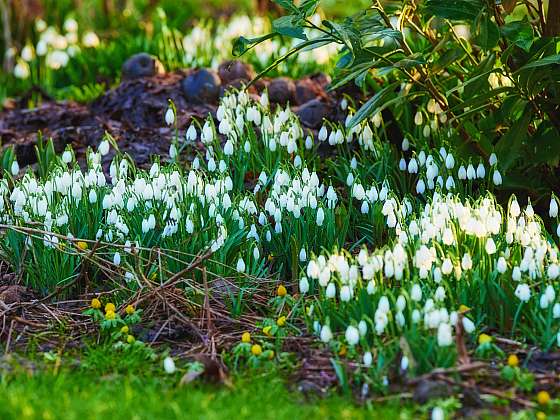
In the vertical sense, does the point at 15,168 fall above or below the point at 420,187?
above

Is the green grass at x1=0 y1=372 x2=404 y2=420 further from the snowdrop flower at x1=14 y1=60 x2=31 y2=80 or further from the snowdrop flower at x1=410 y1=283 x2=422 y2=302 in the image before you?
the snowdrop flower at x1=14 y1=60 x2=31 y2=80

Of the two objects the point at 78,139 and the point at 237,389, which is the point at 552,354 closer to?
A: the point at 237,389

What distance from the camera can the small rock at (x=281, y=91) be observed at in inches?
246

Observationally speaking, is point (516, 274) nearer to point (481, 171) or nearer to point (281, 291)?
point (281, 291)

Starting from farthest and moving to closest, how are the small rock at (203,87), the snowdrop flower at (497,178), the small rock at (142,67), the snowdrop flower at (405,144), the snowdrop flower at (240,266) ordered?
1. the small rock at (142,67)
2. the small rock at (203,87)
3. the snowdrop flower at (405,144)
4. the snowdrop flower at (497,178)
5. the snowdrop flower at (240,266)

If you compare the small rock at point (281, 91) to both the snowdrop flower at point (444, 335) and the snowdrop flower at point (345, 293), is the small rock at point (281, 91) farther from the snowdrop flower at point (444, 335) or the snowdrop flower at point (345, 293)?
the snowdrop flower at point (444, 335)

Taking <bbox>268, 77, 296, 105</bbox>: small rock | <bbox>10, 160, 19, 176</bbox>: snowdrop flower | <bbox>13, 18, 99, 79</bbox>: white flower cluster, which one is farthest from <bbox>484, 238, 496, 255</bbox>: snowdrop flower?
<bbox>13, 18, 99, 79</bbox>: white flower cluster

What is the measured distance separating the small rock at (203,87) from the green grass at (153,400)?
3.17 metres

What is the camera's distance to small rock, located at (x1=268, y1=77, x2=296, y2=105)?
20.5ft

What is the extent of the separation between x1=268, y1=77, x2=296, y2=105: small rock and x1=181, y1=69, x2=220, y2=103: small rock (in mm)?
356

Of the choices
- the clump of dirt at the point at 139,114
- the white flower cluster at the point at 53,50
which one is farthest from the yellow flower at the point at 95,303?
the white flower cluster at the point at 53,50

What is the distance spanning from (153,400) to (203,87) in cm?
355

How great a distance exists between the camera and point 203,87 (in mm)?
6359

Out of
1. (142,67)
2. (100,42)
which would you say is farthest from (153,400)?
(100,42)
